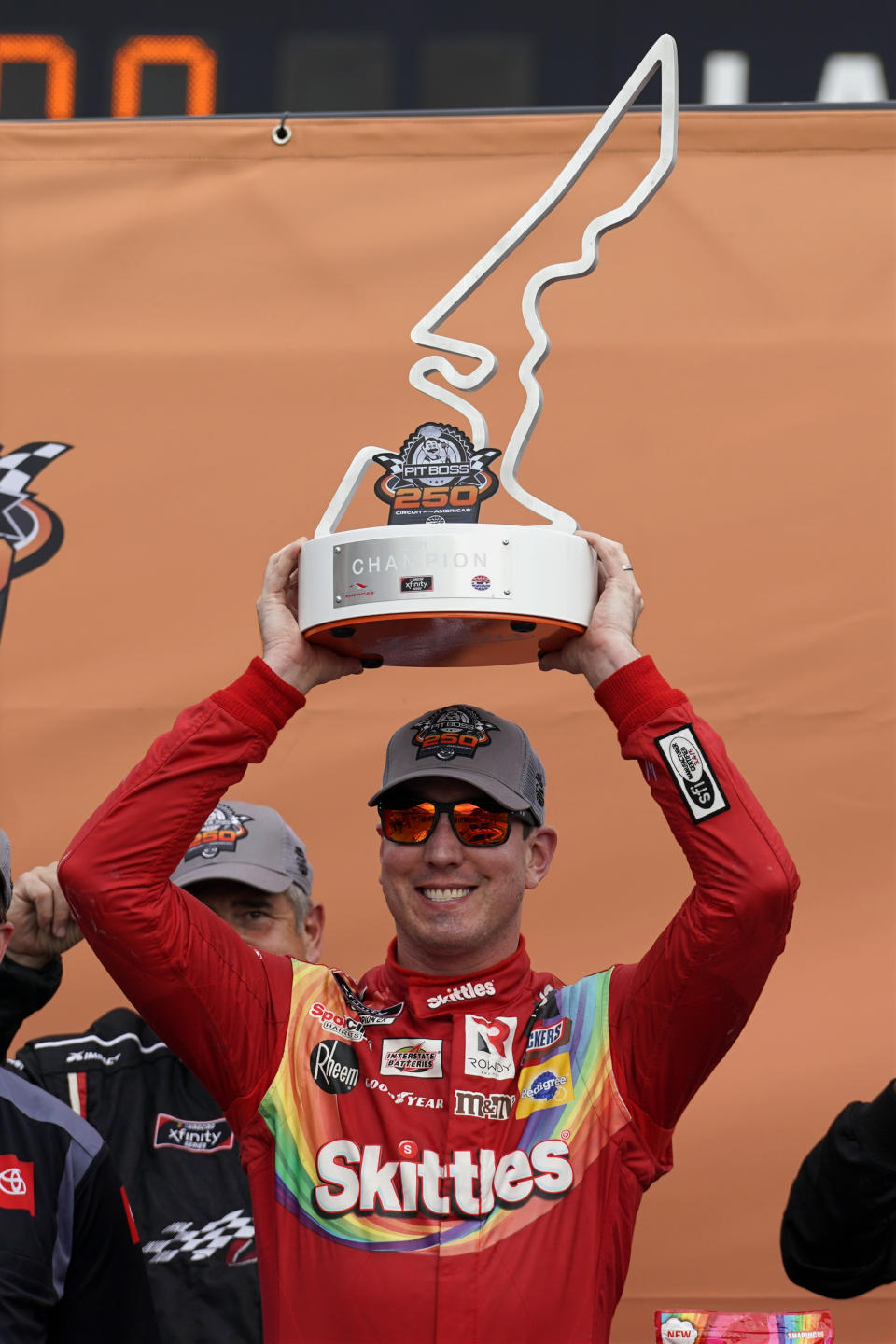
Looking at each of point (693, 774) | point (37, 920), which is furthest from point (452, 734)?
point (37, 920)

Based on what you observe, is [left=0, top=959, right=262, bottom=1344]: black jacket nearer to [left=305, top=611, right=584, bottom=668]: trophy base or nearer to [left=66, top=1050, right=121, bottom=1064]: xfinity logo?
[left=66, top=1050, right=121, bottom=1064]: xfinity logo

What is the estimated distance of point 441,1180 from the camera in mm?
1439

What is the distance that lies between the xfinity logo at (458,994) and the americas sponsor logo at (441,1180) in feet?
0.49

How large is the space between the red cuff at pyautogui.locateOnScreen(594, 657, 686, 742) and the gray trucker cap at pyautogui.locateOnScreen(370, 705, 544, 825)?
0.14 meters

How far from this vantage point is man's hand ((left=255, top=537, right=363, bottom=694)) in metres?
1.57

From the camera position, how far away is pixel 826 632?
250cm

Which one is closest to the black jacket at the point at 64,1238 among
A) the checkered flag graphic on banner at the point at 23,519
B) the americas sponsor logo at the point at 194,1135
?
the americas sponsor logo at the point at 194,1135

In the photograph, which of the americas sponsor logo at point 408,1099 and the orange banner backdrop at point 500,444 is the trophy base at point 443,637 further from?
the orange banner backdrop at point 500,444

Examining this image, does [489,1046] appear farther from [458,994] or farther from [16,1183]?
[16,1183]

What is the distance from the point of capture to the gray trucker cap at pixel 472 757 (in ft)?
5.18

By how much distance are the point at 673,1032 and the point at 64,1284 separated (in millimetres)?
653

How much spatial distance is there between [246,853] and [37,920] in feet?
0.91

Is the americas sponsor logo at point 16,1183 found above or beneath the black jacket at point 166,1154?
above

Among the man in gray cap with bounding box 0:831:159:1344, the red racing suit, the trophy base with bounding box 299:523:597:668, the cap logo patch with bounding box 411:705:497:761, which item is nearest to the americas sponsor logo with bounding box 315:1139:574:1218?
the red racing suit
